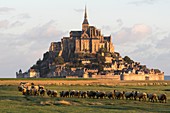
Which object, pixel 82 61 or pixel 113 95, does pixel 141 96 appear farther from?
pixel 82 61

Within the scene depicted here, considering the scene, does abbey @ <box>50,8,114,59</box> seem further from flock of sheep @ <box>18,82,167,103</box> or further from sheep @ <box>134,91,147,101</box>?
sheep @ <box>134,91,147,101</box>

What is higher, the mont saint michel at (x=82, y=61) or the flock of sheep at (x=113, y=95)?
the mont saint michel at (x=82, y=61)

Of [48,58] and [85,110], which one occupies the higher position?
[48,58]

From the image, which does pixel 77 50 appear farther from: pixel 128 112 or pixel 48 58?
pixel 128 112

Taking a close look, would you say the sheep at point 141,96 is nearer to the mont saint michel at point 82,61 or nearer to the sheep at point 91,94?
the sheep at point 91,94

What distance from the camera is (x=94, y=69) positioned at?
184 metres

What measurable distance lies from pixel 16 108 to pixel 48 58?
168m

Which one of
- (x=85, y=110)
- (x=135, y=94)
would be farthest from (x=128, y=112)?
(x=135, y=94)

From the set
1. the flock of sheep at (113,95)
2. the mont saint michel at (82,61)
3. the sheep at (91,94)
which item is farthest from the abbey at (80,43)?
the sheep at (91,94)

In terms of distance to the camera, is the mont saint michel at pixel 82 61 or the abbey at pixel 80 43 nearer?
the mont saint michel at pixel 82 61

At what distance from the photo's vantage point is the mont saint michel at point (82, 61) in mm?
183250

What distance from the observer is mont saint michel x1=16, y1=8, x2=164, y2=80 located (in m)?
183

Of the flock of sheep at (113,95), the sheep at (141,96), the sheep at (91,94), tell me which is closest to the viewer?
the flock of sheep at (113,95)

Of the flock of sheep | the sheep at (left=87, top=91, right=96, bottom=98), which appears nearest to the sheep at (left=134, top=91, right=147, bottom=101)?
the flock of sheep
